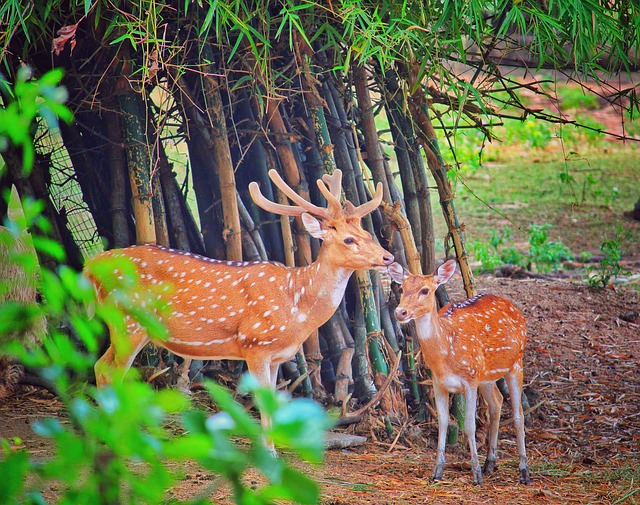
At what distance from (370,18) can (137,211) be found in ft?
5.19

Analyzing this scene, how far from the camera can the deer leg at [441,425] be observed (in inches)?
163

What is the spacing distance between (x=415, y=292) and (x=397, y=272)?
173 mm

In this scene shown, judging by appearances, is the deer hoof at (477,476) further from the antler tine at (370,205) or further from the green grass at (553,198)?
the green grass at (553,198)

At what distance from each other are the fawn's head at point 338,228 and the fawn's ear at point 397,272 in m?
0.05

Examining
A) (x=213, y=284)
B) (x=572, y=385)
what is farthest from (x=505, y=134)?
(x=213, y=284)

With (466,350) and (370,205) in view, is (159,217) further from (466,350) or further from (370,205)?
(466,350)

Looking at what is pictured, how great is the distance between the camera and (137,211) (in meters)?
4.60

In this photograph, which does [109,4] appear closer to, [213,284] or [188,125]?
[188,125]

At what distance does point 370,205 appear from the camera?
4484 mm

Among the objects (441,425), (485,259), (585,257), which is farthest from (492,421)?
(585,257)

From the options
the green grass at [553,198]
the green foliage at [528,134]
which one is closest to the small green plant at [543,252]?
the green grass at [553,198]

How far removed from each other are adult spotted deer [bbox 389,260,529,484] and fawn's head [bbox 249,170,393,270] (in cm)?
14

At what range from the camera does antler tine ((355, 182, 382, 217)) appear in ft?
14.6

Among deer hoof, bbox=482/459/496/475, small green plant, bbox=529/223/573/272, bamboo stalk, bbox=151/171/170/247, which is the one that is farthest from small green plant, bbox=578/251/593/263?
bamboo stalk, bbox=151/171/170/247
